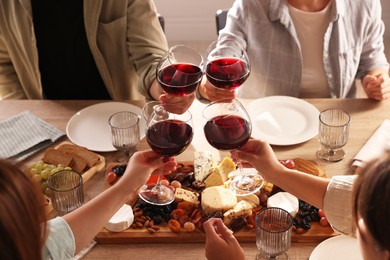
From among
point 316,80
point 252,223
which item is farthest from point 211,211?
point 316,80

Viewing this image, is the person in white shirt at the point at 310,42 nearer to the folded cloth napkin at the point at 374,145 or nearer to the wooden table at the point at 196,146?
the wooden table at the point at 196,146

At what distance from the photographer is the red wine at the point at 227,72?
1769mm

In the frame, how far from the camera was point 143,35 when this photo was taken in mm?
2326

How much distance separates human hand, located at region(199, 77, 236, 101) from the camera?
6.04 feet

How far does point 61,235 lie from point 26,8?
108 centimetres

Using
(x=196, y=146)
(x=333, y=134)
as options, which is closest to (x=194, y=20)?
(x=196, y=146)

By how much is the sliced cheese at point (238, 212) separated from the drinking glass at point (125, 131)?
1.42 feet

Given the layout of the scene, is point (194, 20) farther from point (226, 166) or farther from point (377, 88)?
point (226, 166)

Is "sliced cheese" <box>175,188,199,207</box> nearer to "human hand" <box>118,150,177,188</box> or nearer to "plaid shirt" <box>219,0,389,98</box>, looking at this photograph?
"human hand" <box>118,150,177,188</box>

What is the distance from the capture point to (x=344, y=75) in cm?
244

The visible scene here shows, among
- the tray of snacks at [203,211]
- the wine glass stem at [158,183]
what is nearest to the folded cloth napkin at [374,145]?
the tray of snacks at [203,211]

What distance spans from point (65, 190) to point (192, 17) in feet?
8.93

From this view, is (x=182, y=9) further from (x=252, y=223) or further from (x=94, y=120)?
(x=252, y=223)

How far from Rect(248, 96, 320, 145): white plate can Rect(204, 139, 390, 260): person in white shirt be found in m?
0.30
